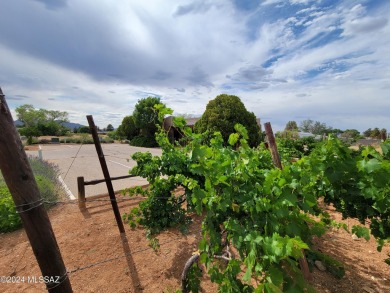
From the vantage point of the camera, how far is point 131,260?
11.8 ft

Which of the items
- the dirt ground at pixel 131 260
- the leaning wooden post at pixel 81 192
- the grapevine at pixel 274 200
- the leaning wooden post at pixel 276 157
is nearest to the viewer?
the grapevine at pixel 274 200

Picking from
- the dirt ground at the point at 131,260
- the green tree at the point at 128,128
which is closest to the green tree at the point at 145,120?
the green tree at the point at 128,128

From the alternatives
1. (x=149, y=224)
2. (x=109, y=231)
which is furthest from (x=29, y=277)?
(x=149, y=224)

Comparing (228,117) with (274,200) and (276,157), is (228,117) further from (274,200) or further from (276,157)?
(274,200)

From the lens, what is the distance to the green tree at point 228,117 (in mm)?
11531

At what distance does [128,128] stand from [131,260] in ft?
96.0

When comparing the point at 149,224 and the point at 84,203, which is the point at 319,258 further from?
the point at 84,203

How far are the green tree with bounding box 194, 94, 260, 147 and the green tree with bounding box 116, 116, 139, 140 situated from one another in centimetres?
2111

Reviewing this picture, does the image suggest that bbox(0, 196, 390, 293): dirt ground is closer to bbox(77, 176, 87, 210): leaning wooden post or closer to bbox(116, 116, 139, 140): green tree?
bbox(77, 176, 87, 210): leaning wooden post

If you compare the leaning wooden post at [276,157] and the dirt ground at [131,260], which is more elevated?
the leaning wooden post at [276,157]

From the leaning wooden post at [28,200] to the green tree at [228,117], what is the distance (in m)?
9.90

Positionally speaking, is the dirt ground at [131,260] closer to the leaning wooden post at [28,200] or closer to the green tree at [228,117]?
the leaning wooden post at [28,200]

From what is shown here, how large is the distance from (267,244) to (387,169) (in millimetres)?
983

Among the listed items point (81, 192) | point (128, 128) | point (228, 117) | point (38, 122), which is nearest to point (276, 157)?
point (81, 192)
